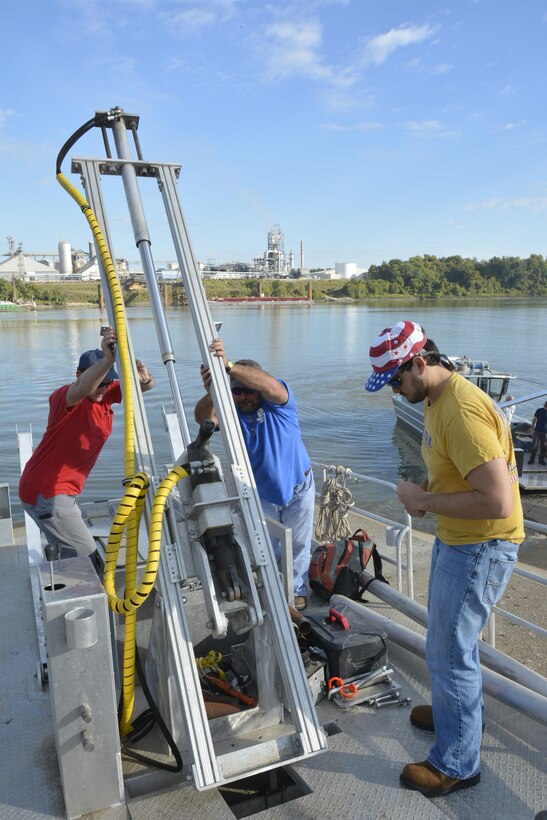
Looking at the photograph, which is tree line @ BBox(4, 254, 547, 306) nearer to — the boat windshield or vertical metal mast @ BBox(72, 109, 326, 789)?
the boat windshield

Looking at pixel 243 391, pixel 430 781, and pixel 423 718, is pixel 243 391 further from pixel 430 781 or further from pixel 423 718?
pixel 430 781

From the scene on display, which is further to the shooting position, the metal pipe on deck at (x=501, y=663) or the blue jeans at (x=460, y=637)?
the metal pipe on deck at (x=501, y=663)

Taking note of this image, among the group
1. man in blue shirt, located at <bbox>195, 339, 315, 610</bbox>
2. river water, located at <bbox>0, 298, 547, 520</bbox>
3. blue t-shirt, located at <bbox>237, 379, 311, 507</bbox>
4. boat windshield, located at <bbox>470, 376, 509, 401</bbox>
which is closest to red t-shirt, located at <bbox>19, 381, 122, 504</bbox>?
man in blue shirt, located at <bbox>195, 339, 315, 610</bbox>

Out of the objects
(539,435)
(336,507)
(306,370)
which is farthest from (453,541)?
(306,370)

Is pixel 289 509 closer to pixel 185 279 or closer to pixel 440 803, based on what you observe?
pixel 185 279

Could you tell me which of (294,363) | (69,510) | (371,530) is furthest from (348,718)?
Answer: (294,363)

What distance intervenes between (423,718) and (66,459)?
2.47 meters

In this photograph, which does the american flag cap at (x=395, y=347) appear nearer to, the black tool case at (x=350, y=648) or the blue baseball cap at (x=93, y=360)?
the black tool case at (x=350, y=648)

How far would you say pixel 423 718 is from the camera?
3.02 m

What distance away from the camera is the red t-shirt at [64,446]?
12.3 ft

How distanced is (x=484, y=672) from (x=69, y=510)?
2.52m

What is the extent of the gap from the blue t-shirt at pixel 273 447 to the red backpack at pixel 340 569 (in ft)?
2.39

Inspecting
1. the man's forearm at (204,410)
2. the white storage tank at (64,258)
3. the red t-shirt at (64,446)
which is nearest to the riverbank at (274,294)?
the white storage tank at (64,258)

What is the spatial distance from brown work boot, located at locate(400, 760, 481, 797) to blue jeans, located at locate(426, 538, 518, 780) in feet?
0.09
